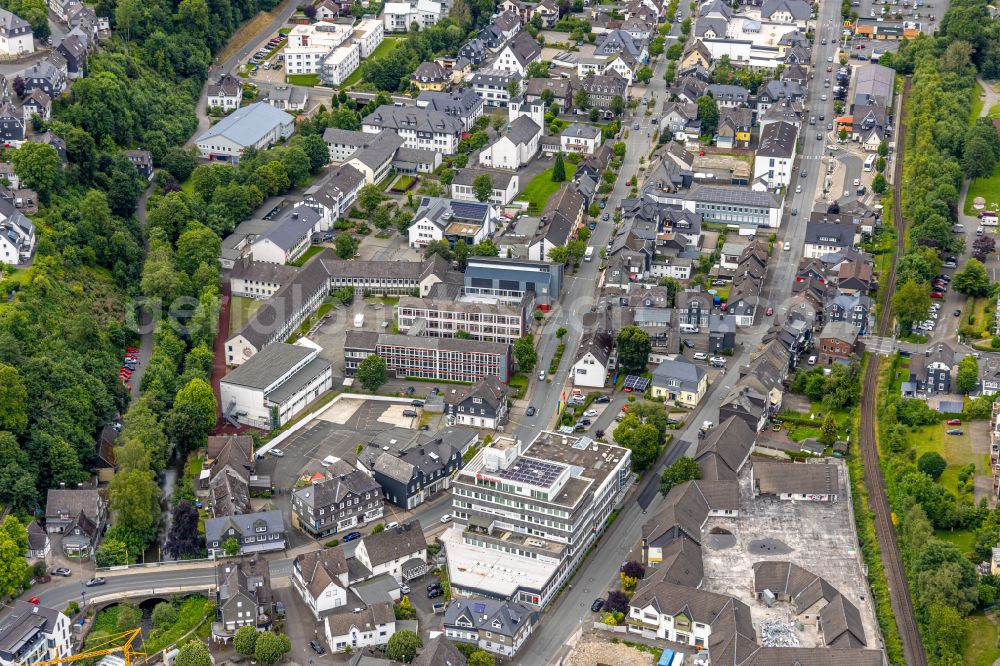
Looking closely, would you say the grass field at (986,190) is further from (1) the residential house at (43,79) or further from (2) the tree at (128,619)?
(2) the tree at (128,619)

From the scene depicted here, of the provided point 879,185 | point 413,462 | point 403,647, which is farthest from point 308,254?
point 879,185

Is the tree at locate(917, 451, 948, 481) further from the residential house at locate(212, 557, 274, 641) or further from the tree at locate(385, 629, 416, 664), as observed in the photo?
the residential house at locate(212, 557, 274, 641)

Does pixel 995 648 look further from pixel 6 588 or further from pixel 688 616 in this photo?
pixel 6 588

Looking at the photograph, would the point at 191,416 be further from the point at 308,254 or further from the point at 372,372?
the point at 308,254

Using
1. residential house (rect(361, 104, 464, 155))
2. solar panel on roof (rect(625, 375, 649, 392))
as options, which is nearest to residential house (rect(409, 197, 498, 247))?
residential house (rect(361, 104, 464, 155))

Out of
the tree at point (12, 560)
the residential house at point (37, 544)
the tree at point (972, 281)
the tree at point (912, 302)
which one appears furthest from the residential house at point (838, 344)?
the tree at point (12, 560)
